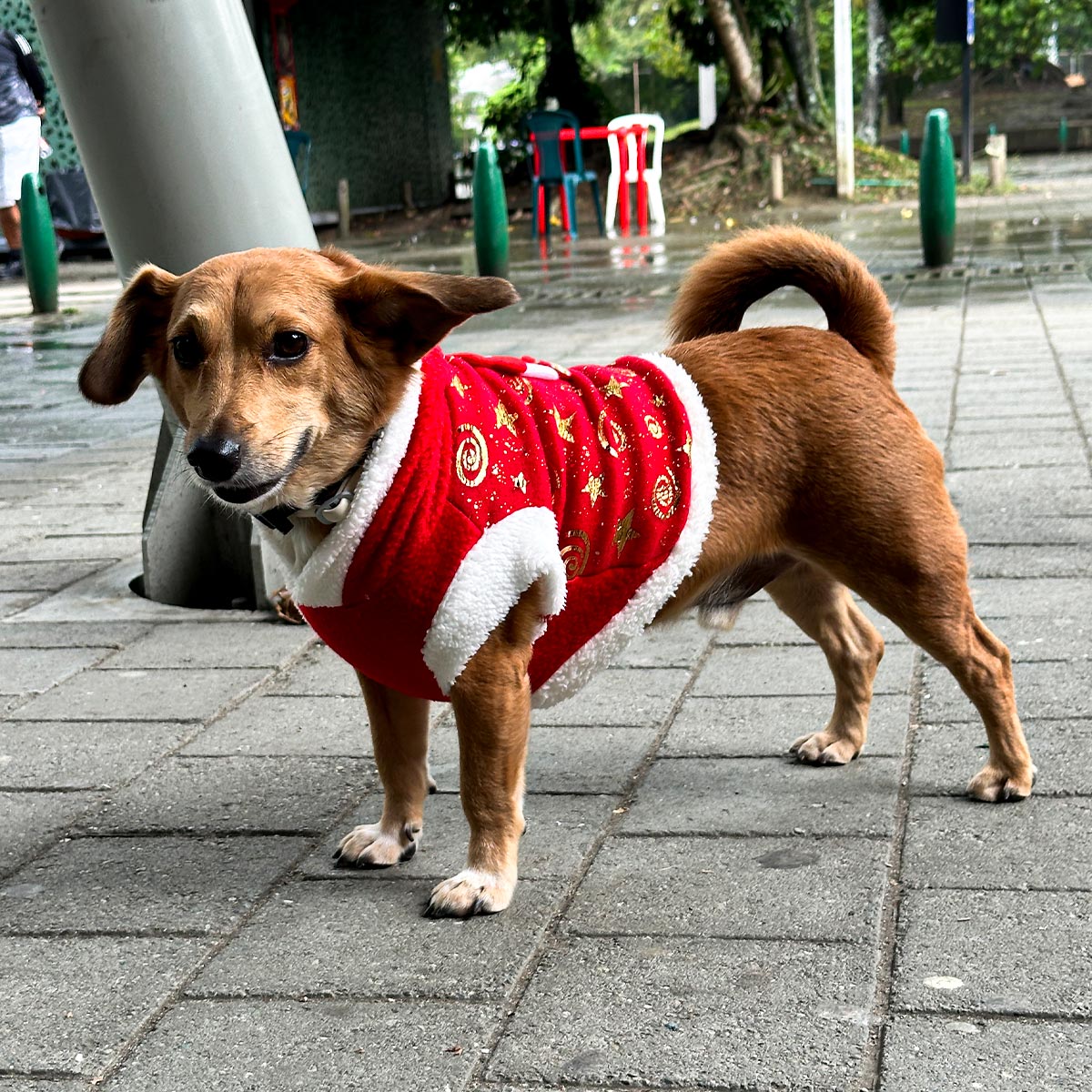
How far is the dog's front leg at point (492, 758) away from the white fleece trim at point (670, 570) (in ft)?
0.92

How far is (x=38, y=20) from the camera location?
503 centimetres

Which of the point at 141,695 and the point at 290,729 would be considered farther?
the point at 141,695

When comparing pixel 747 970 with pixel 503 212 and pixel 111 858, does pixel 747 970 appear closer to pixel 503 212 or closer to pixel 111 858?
pixel 111 858

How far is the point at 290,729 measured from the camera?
4211mm

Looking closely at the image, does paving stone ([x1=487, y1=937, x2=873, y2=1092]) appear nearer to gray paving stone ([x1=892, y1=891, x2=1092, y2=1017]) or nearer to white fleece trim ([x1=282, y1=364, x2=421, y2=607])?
gray paving stone ([x1=892, y1=891, x2=1092, y2=1017])

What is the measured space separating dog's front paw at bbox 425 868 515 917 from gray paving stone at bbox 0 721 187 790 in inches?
47.6

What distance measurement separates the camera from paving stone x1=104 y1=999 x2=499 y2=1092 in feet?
8.06

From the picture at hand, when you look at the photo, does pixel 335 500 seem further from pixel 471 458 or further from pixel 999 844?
pixel 999 844

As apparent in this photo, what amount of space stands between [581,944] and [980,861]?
0.89 metres

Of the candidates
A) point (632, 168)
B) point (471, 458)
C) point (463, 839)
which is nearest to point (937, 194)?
point (632, 168)

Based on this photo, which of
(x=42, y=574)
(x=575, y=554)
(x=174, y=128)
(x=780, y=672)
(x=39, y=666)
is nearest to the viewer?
(x=575, y=554)

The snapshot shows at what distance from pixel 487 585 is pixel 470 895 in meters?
0.64

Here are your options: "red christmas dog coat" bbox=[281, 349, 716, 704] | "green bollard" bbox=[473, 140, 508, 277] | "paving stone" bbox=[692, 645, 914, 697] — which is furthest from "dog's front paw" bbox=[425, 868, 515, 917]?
"green bollard" bbox=[473, 140, 508, 277]

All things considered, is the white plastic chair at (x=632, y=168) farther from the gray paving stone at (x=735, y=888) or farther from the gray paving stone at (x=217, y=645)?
the gray paving stone at (x=735, y=888)
